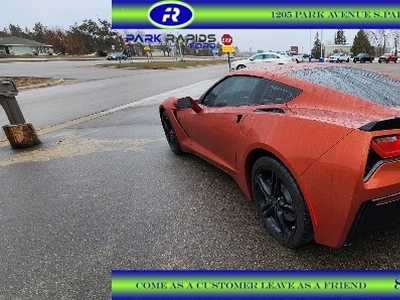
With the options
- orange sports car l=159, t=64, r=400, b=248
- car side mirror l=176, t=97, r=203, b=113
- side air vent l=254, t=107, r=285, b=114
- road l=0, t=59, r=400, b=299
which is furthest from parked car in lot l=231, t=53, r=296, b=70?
side air vent l=254, t=107, r=285, b=114

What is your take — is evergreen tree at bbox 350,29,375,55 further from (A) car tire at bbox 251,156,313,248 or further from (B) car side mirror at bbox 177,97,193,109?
(A) car tire at bbox 251,156,313,248

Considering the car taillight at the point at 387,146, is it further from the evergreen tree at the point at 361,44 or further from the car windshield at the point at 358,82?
the evergreen tree at the point at 361,44

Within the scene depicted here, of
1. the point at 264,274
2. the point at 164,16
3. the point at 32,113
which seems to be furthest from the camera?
the point at 164,16

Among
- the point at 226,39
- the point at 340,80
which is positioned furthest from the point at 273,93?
the point at 226,39

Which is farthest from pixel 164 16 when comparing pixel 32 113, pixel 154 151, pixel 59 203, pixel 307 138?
pixel 307 138

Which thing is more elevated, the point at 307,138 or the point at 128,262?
the point at 307,138

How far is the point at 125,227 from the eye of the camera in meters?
2.81

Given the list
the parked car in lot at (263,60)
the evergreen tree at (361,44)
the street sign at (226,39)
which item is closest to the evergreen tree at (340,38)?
the evergreen tree at (361,44)

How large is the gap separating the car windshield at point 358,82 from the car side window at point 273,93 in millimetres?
192

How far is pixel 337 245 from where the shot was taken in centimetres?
193

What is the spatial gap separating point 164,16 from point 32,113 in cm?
622

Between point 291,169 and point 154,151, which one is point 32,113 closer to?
point 154,151

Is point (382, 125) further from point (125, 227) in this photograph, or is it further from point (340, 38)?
point (340, 38)

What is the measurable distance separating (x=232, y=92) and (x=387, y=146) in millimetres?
1774
